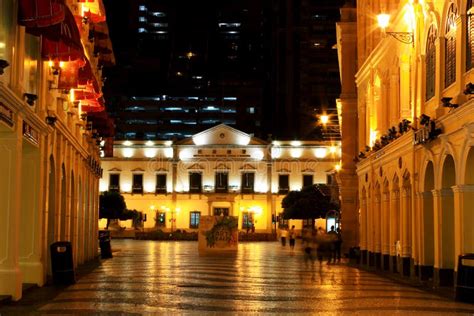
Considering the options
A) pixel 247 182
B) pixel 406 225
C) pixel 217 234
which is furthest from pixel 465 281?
pixel 247 182

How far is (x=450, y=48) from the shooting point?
21.4 meters

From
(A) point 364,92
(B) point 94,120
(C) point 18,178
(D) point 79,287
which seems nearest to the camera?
(C) point 18,178

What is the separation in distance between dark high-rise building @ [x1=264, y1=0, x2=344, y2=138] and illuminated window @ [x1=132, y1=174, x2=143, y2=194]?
27980mm

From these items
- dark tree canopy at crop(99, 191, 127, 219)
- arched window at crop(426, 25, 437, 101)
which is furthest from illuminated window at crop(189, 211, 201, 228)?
arched window at crop(426, 25, 437, 101)

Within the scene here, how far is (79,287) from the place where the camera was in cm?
2020

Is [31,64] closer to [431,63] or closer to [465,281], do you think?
[465,281]

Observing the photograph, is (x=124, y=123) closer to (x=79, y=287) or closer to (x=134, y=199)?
(x=134, y=199)

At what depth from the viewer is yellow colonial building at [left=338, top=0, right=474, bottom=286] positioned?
19.6 meters

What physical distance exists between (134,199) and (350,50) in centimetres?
5840

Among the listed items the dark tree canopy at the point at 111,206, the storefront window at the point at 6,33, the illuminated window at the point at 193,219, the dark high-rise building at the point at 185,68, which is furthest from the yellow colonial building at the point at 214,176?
the storefront window at the point at 6,33

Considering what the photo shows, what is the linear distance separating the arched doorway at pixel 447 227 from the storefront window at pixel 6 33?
11615mm

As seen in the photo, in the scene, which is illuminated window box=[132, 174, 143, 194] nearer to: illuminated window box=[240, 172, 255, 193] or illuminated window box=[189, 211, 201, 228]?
illuminated window box=[189, 211, 201, 228]

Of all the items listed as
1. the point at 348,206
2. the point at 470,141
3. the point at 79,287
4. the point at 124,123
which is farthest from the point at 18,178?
the point at 124,123

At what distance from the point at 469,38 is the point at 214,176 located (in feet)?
257
